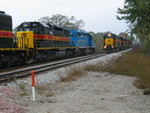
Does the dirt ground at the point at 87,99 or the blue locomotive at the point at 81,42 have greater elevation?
the blue locomotive at the point at 81,42

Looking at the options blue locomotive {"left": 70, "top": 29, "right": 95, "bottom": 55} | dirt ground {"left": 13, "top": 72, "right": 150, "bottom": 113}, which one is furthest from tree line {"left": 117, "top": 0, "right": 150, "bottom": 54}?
blue locomotive {"left": 70, "top": 29, "right": 95, "bottom": 55}

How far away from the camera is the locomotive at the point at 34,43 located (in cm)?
1658

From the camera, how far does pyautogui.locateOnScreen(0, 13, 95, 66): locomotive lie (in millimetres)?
16578

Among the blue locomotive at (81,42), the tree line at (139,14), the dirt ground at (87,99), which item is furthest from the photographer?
the blue locomotive at (81,42)

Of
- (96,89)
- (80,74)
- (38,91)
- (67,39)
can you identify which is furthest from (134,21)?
(67,39)

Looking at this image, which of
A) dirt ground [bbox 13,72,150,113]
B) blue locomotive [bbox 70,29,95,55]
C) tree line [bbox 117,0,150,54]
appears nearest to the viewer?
dirt ground [bbox 13,72,150,113]

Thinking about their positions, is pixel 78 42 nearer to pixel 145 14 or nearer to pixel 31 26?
pixel 31 26

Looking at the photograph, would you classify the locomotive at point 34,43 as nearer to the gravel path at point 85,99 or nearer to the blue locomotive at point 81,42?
the blue locomotive at point 81,42

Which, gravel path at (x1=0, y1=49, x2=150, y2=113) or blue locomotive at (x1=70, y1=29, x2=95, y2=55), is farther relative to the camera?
blue locomotive at (x1=70, y1=29, x2=95, y2=55)

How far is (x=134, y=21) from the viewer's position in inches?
673

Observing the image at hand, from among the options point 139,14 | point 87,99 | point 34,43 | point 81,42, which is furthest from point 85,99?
point 81,42

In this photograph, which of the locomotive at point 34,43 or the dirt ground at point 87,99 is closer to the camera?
the dirt ground at point 87,99

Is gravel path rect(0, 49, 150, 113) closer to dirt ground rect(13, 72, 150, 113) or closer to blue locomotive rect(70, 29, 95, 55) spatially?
dirt ground rect(13, 72, 150, 113)

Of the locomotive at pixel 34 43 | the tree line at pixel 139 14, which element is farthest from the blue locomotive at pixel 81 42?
the tree line at pixel 139 14
